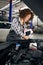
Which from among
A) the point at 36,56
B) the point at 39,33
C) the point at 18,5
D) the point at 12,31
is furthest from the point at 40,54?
the point at 18,5

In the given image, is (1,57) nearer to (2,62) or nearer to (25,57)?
(2,62)

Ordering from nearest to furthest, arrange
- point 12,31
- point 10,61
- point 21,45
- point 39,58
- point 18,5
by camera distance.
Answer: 1. point 10,61
2. point 39,58
3. point 21,45
4. point 12,31
5. point 18,5

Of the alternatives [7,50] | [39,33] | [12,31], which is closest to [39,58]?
[7,50]

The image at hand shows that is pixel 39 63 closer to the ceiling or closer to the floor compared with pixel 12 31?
closer to the floor

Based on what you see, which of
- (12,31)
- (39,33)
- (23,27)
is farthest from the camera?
(39,33)

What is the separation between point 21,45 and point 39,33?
1825mm

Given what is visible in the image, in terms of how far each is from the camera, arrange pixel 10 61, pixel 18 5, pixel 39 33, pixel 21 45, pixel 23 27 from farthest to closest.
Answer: pixel 18 5 → pixel 39 33 → pixel 23 27 → pixel 21 45 → pixel 10 61

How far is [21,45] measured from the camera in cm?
244

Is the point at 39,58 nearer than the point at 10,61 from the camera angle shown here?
No

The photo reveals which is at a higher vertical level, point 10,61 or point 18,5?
point 18,5

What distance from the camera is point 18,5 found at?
18.3ft

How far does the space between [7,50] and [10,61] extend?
17cm

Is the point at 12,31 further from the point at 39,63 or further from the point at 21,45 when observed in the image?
the point at 39,63

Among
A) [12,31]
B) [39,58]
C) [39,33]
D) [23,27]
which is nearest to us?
[39,58]
